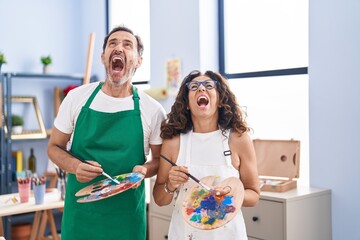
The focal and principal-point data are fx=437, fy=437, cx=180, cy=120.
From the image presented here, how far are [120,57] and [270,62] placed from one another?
1715 millimetres

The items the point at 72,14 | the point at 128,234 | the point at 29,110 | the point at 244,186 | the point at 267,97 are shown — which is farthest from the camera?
the point at 72,14

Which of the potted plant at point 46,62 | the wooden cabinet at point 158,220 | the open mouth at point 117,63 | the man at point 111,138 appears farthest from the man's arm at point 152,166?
the potted plant at point 46,62

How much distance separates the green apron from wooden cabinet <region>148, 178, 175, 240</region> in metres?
1.21

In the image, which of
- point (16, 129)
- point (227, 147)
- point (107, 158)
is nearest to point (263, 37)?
point (227, 147)

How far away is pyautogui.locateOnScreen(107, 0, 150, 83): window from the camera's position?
420 cm

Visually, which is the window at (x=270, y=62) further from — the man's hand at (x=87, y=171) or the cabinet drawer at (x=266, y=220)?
the man's hand at (x=87, y=171)

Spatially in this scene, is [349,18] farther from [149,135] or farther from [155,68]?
[155,68]

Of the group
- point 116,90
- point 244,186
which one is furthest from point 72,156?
point 244,186

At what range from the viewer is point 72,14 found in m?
4.76

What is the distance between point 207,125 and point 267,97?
5.23ft

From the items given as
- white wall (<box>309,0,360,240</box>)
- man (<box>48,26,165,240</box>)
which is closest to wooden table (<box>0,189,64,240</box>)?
man (<box>48,26,165,240</box>)

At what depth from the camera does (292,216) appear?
2355 mm

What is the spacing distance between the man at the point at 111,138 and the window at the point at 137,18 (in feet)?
A: 7.89

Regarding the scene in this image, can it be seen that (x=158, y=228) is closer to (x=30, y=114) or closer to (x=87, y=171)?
(x=87, y=171)
